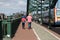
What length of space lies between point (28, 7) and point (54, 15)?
3444 inches

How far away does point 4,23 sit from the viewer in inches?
577

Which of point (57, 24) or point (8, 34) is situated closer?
point (8, 34)

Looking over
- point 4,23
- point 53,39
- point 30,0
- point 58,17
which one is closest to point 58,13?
point 58,17

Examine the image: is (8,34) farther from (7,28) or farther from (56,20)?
(56,20)

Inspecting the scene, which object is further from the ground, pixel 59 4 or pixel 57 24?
pixel 59 4

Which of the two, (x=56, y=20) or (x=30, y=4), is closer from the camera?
(x=56, y=20)

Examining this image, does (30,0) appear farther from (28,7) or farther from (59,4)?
(59,4)

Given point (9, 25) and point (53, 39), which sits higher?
point (9, 25)

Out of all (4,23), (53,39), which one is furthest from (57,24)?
(4,23)

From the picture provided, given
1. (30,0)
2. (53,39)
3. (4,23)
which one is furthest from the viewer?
(30,0)

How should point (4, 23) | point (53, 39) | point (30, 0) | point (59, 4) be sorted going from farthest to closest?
point (30, 0) → point (59, 4) → point (53, 39) → point (4, 23)

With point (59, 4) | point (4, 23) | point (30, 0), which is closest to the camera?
point (4, 23)

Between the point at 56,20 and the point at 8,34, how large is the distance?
22461 millimetres

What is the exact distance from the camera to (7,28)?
15.2 metres
